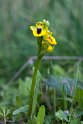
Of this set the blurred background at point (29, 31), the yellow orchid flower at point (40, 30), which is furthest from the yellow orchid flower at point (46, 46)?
the blurred background at point (29, 31)

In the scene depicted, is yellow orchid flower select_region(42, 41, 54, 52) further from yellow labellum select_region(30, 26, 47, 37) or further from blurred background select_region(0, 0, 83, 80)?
blurred background select_region(0, 0, 83, 80)

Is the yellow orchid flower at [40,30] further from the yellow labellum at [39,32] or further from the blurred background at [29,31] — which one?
the blurred background at [29,31]

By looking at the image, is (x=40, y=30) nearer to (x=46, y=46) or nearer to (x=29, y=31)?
(x=46, y=46)

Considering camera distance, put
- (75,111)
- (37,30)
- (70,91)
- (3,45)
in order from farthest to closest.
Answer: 1. (3,45)
2. (70,91)
3. (75,111)
4. (37,30)

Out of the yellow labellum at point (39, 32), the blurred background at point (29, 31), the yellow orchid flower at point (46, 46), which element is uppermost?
the yellow labellum at point (39, 32)

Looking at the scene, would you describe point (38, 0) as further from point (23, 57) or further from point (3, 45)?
point (23, 57)

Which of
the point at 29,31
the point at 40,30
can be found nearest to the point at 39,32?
the point at 40,30

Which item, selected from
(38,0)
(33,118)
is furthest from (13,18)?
(33,118)

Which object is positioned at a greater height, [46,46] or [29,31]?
[46,46]

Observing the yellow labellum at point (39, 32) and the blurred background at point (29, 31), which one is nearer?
the yellow labellum at point (39, 32)
